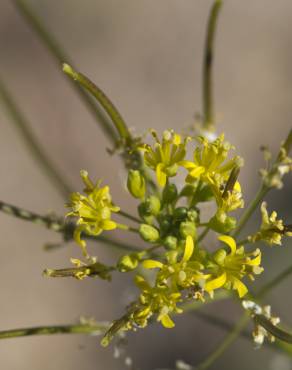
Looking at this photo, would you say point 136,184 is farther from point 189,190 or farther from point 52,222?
point 52,222

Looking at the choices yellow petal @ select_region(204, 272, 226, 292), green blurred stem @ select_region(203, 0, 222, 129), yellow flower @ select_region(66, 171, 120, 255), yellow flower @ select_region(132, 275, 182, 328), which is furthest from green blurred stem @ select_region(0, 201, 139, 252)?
green blurred stem @ select_region(203, 0, 222, 129)

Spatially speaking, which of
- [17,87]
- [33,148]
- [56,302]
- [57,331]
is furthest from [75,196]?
[17,87]

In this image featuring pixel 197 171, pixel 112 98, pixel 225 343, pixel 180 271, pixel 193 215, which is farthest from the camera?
pixel 112 98

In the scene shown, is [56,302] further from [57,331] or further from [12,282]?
[57,331]

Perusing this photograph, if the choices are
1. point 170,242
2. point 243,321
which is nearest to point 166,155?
point 170,242

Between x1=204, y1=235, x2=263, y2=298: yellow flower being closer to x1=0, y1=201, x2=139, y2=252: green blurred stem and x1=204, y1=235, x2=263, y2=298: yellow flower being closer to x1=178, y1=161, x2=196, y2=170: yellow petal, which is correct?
x1=178, y1=161, x2=196, y2=170: yellow petal

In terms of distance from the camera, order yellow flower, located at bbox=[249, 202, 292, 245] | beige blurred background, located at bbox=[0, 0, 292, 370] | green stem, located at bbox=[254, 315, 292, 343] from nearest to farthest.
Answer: green stem, located at bbox=[254, 315, 292, 343], yellow flower, located at bbox=[249, 202, 292, 245], beige blurred background, located at bbox=[0, 0, 292, 370]
